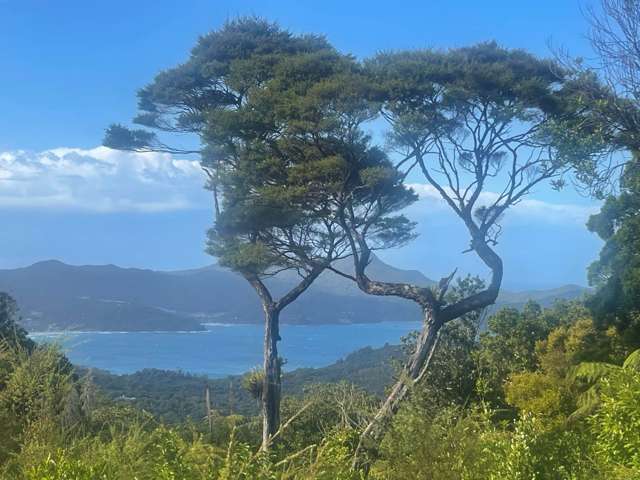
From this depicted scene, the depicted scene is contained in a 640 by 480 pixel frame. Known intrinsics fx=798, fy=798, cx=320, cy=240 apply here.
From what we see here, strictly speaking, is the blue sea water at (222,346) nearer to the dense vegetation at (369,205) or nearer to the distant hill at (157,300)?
the distant hill at (157,300)

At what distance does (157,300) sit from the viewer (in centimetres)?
4059

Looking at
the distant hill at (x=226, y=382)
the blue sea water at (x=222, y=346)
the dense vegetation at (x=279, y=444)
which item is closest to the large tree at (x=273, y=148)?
the distant hill at (x=226, y=382)

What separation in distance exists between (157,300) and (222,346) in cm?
1171

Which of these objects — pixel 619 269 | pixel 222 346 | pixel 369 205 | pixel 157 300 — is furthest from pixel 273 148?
pixel 157 300

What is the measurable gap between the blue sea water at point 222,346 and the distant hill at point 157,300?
59cm

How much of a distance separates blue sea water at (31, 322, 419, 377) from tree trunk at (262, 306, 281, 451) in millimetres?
4351

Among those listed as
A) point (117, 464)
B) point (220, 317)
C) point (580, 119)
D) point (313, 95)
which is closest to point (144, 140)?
point (313, 95)

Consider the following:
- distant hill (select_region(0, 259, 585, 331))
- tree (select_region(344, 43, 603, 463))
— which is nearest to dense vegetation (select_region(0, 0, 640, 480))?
tree (select_region(344, 43, 603, 463))

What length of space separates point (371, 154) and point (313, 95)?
149cm

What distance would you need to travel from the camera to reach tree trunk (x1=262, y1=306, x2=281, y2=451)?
572 inches

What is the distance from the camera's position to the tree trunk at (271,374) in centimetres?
1454

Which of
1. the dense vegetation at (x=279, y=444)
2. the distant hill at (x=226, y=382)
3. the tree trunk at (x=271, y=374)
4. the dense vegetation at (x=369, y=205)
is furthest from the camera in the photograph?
the distant hill at (x=226, y=382)

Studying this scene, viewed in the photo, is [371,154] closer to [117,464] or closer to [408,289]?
[408,289]

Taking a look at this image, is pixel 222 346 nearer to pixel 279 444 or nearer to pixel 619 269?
pixel 619 269
